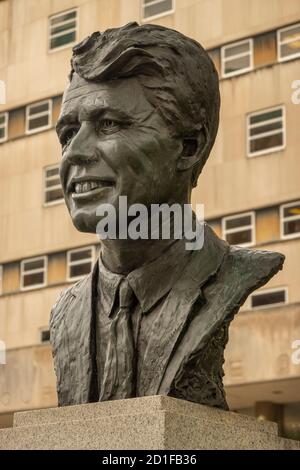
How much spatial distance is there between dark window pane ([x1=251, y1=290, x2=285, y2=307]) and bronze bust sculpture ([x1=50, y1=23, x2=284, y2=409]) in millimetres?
17628

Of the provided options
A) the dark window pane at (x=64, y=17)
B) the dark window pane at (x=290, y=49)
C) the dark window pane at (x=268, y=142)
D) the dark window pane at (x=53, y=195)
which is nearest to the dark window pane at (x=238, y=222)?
the dark window pane at (x=268, y=142)

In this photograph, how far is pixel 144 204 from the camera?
23.9 ft

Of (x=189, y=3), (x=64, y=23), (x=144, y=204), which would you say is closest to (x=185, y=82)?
(x=144, y=204)

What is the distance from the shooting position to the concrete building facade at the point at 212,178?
24688 millimetres

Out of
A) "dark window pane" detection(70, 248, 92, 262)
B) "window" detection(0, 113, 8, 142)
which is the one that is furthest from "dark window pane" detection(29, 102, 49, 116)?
"dark window pane" detection(70, 248, 92, 262)

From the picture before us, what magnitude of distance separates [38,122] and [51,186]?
2.04m

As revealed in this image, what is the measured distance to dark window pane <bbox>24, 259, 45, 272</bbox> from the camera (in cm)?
3009

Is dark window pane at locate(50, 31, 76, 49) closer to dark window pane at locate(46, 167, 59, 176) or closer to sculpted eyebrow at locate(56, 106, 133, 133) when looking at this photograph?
dark window pane at locate(46, 167, 59, 176)

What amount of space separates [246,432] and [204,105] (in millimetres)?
2127

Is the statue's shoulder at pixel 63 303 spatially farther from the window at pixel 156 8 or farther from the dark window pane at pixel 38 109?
the dark window pane at pixel 38 109

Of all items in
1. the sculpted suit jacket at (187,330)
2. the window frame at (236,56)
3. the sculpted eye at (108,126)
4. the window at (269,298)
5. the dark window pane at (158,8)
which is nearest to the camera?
the sculpted suit jacket at (187,330)

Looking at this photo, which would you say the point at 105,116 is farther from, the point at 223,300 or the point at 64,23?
the point at 64,23

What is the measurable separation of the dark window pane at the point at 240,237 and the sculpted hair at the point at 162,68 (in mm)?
18774

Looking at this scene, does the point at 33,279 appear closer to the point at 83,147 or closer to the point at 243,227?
the point at 243,227
